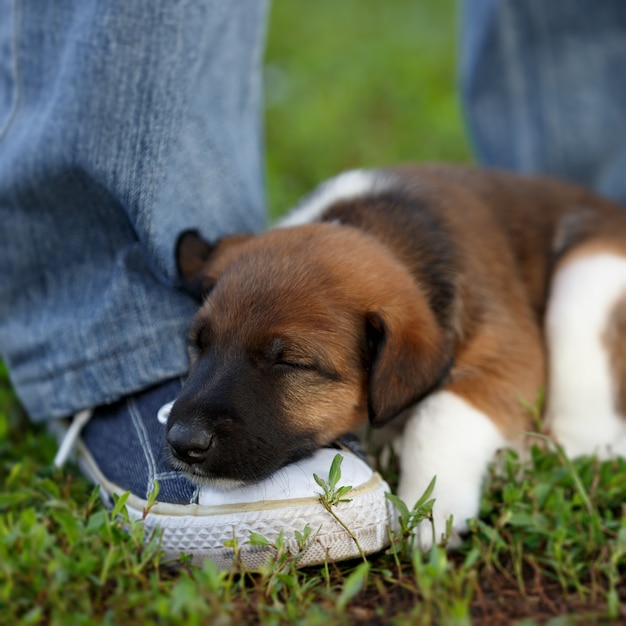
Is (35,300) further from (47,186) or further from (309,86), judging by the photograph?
(309,86)

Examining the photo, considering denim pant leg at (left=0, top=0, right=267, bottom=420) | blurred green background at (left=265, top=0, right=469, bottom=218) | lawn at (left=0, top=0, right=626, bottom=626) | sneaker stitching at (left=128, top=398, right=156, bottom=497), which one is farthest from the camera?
blurred green background at (left=265, top=0, right=469, bottom=218)

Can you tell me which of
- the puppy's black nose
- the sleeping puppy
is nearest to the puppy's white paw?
the sleeping puppy

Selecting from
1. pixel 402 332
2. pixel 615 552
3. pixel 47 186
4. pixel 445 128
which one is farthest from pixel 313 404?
pixel 445 128

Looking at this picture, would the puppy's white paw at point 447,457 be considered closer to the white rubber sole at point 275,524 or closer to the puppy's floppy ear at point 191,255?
the white rubber sole at point 275,524

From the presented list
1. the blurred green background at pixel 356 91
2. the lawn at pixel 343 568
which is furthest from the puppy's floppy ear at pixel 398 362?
the blurred green background at pixel 356 91

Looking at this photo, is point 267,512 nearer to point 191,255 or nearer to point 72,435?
point 72,435

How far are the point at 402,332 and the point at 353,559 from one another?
75cm

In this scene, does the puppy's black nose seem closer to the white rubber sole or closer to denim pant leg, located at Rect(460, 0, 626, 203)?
the white rubber sole

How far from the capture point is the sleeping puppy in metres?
2.92

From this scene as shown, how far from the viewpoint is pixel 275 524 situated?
284 cm

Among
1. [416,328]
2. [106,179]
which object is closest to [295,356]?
[416,328]

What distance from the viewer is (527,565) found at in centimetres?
293

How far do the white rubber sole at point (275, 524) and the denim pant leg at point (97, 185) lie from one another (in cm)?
69

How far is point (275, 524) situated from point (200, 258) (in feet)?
3.87
